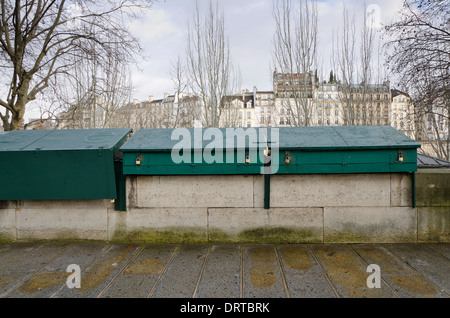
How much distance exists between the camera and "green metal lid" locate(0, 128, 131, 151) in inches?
145

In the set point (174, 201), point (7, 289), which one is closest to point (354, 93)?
point (174, 201)

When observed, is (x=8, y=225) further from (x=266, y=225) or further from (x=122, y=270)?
(x=266, y=225)

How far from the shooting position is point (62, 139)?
396 centimetres

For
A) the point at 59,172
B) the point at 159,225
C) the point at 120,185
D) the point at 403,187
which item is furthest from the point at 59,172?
the point at 403,187

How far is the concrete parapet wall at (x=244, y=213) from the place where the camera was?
3709mm

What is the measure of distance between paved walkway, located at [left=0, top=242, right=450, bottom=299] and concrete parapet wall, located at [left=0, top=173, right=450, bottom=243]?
16 cm

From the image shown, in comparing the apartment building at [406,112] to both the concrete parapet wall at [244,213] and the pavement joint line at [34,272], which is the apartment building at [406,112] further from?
the pavement joint line at [34,272]

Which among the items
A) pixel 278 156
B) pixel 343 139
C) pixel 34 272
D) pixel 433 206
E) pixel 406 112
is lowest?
pixel 34 272

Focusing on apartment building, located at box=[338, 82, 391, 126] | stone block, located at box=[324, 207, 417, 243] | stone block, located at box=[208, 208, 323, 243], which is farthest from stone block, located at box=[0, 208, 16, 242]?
apartment building, located at box=[338, 82, 391, 126]

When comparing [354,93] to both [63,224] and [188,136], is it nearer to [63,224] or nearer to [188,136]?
[188,136]

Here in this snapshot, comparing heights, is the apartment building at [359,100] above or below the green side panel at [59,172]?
above

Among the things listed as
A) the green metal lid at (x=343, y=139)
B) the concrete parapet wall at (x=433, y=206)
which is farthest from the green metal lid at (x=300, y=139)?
the concrete parapet wall at (x=433, y=206)

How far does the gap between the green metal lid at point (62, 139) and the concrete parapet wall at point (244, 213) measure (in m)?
0.71

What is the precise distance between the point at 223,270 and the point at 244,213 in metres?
0.95
